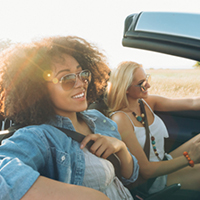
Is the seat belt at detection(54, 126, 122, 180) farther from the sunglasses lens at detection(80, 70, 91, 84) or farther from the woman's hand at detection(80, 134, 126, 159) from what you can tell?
the sunglasses lens at detection(80, 70, 91, 84)

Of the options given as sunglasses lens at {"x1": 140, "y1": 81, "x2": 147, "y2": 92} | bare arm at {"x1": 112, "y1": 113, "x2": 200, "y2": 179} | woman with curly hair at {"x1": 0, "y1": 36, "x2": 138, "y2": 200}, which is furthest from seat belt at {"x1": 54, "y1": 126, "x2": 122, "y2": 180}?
sunglasses lens at {"x1": 140, "y1": 81, "x2": 147, "y2": 92}

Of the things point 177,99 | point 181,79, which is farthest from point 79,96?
point 181,79

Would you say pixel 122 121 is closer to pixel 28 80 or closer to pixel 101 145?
pixel 101 145

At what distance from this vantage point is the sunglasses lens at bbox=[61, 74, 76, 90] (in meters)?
1.23

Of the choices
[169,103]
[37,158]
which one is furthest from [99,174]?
[169,103]

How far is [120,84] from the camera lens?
224cm

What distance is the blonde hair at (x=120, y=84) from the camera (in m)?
2.21

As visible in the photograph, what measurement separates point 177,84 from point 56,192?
2.83 metres

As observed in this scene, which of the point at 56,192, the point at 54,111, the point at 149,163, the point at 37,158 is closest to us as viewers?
the point at 56,192

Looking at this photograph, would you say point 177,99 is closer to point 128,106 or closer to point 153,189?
point 128,106

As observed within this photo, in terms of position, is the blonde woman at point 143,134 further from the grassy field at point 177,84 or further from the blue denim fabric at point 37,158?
the blue denim fabric at point 37,158

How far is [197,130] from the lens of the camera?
265cm

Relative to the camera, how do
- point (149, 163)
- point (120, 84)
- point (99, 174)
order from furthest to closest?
point (120, 84)
point (149, 163)
point (99, 174)

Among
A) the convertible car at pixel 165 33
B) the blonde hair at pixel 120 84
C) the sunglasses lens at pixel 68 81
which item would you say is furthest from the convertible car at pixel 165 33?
the blonde hair at pixel 120 84
